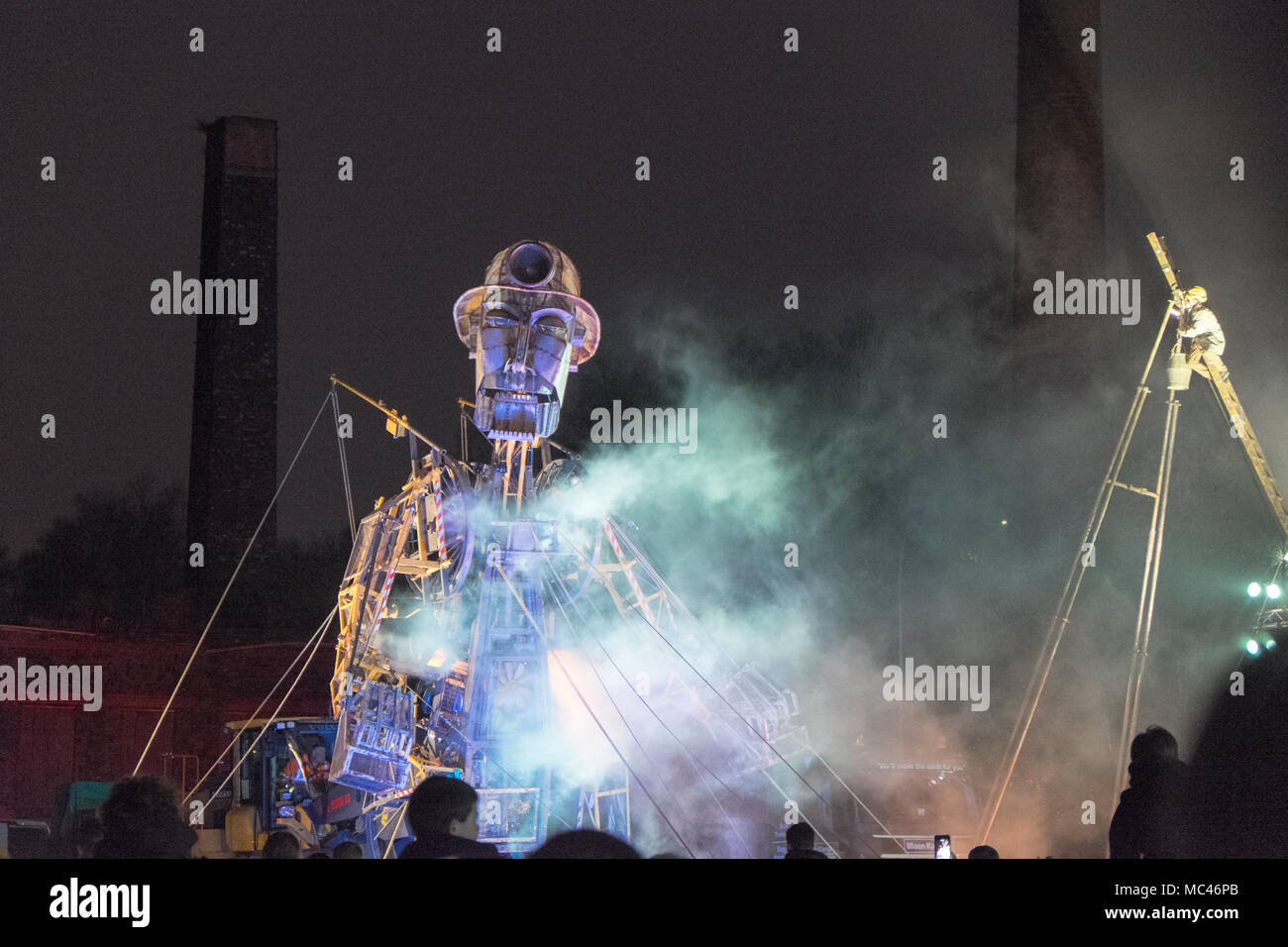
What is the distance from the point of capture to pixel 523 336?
351 inches

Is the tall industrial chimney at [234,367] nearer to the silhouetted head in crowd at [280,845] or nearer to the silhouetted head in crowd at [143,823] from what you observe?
the silhouetted head in crowd at [280,845]

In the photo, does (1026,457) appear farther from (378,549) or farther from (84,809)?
(84,809)

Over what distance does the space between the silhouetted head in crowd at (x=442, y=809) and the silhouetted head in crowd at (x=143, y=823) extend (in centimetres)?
82

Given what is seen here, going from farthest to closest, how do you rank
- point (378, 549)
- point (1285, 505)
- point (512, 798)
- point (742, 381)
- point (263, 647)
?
point (263, 647)
point (742, 381)
point (1285, 505)
point (378, 549)
point (512, 798)

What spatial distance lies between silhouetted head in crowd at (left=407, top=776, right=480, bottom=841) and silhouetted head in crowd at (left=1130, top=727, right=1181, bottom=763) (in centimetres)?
266

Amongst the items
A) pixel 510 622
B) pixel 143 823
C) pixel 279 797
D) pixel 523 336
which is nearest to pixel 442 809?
pixel 143 823

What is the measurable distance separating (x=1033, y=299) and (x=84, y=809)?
13868 millimetres

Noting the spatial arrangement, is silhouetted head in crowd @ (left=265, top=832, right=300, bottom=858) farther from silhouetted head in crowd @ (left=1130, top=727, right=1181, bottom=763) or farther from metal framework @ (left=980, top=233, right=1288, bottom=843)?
metal framework @ (left=980, top=233, right=1288, bottom=843)

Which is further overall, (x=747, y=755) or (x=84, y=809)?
(x=84, y=809)

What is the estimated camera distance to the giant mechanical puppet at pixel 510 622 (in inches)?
344

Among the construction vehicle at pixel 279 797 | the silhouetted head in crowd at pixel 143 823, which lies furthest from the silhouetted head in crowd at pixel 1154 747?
the construction vehicle at pixel 279 797
